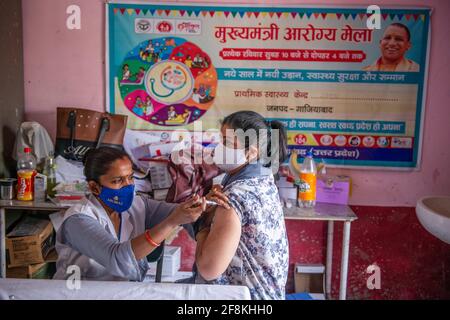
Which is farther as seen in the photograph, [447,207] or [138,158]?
[138,158]

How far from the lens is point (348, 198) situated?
3.30 meters

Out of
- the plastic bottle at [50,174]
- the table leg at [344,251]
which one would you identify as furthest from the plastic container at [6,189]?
the table leg at [344,251]

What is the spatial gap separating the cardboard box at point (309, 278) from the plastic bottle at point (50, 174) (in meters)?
1.78

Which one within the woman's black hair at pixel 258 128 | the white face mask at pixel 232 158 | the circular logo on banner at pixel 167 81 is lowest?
the white face mask at pixel 232 158

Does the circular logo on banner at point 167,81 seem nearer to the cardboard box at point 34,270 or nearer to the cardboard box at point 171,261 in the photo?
the cardboard box at point 171,261

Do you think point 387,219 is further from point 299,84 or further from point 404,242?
point 299,84

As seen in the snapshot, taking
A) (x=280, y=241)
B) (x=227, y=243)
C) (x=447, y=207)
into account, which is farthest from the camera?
(x=447, y=207)

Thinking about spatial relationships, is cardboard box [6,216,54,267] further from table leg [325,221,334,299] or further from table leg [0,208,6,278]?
table leg [325,221,334,299]

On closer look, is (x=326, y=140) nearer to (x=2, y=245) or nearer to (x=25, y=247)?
(x=25, y=247)

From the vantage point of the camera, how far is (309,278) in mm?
3396

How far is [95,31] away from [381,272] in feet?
8.89

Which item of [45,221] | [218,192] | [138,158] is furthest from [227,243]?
[45,221]

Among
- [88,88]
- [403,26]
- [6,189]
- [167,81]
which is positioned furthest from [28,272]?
[403,26]

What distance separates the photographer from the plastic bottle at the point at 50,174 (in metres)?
3.03
